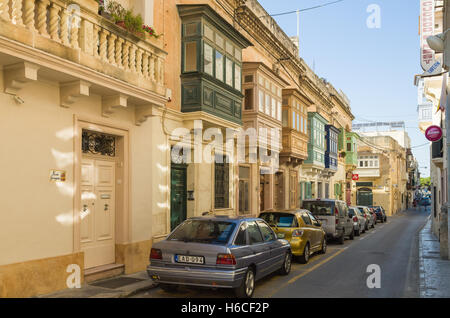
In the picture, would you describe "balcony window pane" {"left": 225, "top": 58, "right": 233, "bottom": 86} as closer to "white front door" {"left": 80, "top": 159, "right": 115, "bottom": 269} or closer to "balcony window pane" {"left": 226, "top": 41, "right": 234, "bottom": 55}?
"balcony window pane" {"left": 226, "top": 41, "right": 234, "bottom": 55}

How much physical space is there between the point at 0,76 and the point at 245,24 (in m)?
13.4

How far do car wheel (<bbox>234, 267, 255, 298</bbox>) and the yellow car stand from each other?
12.8 ft

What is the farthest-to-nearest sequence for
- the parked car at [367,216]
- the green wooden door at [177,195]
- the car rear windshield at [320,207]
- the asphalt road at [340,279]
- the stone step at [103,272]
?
the parked car at [367,216] < the car rear windshield at [320,207] < the green wooden door at [177,195] < the stone step at [103,272] < the asphalt road at [340,279]

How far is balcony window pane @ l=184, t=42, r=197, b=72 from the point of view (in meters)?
13.2

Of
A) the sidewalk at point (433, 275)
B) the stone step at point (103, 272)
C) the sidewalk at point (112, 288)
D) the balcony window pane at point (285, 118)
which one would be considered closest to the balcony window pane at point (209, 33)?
the stone step at point (103, 272)

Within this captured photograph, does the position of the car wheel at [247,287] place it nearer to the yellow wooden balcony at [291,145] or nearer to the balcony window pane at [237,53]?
the balcony window pane at [237,53]

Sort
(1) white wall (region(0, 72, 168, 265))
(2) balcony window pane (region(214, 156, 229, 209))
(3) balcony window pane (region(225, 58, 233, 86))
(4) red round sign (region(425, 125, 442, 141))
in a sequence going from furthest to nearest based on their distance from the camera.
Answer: (2) balcony window pane (region(214, 156, 229, 209)) → (3) balcony window pane (region(225, 58, 233, 86)) → (4) red round sign (region(425, 125, 442, 141)) → (1) white wall (region(0, 72, 168, 265))

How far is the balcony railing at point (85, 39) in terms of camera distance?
23.7 ft

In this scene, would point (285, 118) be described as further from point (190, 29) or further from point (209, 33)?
point (190, 29)

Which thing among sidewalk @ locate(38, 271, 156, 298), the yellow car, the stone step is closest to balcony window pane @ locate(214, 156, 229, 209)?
the yellow car

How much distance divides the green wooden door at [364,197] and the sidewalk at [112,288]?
48977 mm

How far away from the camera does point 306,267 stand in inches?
477

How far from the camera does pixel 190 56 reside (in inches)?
524

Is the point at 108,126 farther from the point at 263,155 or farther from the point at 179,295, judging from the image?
the point at 263,155
